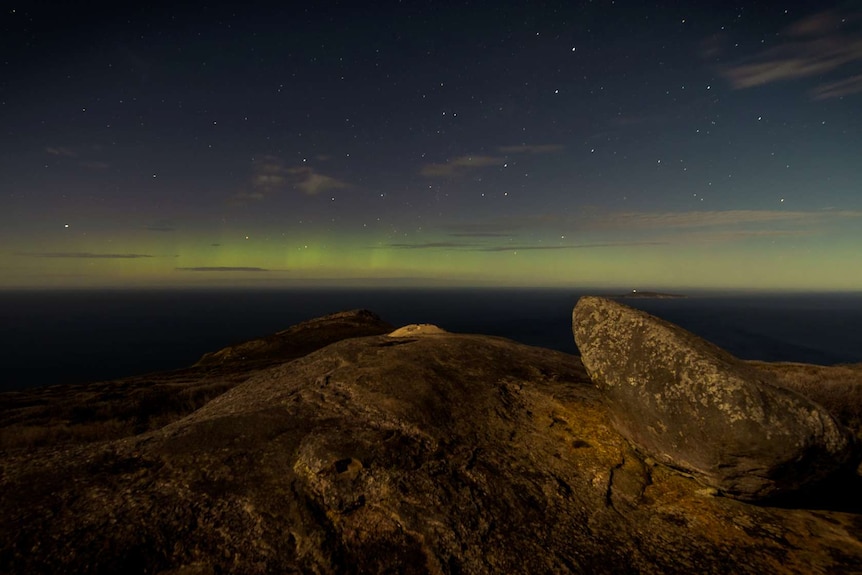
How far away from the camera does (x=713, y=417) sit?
787cm

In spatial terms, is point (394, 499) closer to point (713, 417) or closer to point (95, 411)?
point (713, 417)

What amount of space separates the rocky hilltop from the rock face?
51 cm

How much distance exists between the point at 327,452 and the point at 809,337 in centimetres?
23872

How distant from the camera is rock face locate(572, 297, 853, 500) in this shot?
7.55 m

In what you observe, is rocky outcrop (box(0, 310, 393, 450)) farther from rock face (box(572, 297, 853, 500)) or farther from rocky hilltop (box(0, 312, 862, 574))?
rock face (box(572, 297, 853, 500))

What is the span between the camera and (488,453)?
8820 millimetres

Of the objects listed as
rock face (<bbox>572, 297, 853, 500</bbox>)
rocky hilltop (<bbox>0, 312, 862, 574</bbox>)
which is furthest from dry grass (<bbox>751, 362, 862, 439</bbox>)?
rocky hilltop (<bbox>0, 312, 862, 574</bbox>)

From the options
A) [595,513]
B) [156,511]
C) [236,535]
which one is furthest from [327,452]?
[595,513]

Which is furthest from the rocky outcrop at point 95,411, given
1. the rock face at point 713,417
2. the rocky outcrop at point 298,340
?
the rock face at point 713,417

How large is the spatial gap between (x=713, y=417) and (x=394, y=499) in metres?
6.52

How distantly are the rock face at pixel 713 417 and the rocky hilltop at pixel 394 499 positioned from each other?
1.69 ft

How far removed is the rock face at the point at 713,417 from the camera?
755cm

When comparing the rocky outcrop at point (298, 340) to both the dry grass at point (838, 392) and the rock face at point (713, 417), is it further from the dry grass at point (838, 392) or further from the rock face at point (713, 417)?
the dry grass at point (838, 392)

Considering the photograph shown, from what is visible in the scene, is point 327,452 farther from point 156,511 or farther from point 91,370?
point 91,370
